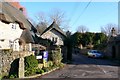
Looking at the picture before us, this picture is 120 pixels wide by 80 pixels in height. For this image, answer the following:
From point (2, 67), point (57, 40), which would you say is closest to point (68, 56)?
point (57, 40)

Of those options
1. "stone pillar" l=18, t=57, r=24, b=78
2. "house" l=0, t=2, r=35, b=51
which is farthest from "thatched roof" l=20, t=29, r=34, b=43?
"stone pillar" l=18, t=57, r=24, b=78

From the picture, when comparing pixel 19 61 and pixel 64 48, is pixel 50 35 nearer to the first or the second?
pixel 64 48

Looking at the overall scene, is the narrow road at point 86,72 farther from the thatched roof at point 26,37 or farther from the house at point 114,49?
the house at point 114,49

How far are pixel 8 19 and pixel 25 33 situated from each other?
6004mm

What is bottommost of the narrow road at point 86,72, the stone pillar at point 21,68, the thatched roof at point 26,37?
the narrow road at point 86,72

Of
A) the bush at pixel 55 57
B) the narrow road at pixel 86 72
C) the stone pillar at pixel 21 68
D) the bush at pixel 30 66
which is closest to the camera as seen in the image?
the stone pillar at pixel 21 68

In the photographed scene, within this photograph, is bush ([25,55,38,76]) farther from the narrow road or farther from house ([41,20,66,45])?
house ([41,20,66,45])

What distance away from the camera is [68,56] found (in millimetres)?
41844

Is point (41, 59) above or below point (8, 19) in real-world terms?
below

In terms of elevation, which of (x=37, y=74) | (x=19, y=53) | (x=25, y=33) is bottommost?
(x=37, y=74)

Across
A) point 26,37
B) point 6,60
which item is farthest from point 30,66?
point 26,37

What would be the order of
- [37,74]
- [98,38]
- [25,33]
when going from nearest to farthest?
[37,74] → [25,33] → [98,38]

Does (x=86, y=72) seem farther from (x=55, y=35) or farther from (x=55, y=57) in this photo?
(x=55, y=35)

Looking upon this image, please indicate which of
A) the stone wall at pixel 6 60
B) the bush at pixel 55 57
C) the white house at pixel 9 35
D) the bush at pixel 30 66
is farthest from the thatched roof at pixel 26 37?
Answer: the stone wall at pixel 6 60
